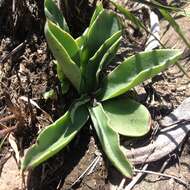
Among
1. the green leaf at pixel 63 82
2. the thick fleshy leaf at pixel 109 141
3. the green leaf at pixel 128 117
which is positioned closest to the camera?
the thick fleshy leaf at pixel 109 141

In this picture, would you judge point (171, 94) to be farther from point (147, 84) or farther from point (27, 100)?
point (27, 100)

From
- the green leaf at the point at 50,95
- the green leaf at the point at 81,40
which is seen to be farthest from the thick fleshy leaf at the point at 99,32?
the green leaf at the point at 50,95

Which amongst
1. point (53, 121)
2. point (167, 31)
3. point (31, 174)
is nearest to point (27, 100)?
point (53, 121)

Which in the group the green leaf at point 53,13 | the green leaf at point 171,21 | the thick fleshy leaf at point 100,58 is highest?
the green leaf at point 53,13

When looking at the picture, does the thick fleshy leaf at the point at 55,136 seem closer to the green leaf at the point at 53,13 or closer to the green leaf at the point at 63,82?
the green leaf at the point at 63,82

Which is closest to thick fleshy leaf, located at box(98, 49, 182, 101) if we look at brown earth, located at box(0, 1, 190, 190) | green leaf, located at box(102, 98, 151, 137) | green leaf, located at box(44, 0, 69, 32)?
green leaf, located at box(102, 98, 151, 137)

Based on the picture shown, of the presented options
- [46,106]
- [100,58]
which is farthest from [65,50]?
[46,106]
